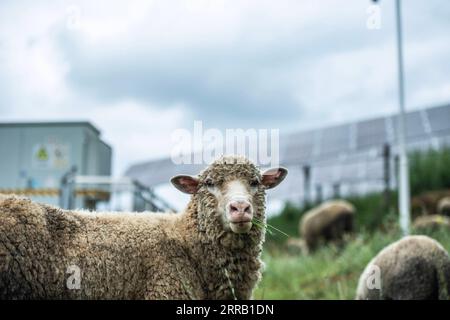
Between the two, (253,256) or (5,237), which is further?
(253,256)

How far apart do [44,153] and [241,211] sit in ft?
19.4

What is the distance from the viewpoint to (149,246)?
13.7 feet

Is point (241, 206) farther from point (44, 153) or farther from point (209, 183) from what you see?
point (44, 153)

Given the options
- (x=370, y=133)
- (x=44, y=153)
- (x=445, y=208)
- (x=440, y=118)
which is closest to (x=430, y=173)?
(x=370, y=133)

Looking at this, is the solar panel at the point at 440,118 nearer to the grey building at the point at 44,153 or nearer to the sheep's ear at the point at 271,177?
the grey building at the point at 44,153

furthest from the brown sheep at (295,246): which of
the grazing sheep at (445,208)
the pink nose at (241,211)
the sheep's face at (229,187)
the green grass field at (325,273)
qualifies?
the pink nose at (241,211)

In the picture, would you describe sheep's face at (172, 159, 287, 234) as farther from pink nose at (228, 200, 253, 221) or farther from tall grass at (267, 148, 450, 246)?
tall grass at (267, 148, 450, 246)

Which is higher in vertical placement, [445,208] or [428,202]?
[428,202]

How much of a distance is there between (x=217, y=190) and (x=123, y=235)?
736mm

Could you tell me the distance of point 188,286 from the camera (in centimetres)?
411

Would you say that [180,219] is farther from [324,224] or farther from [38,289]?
[324,224]

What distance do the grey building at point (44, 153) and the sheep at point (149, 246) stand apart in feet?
13.5

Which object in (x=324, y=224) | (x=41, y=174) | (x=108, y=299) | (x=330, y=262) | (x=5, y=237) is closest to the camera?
(x=5, y=237)
